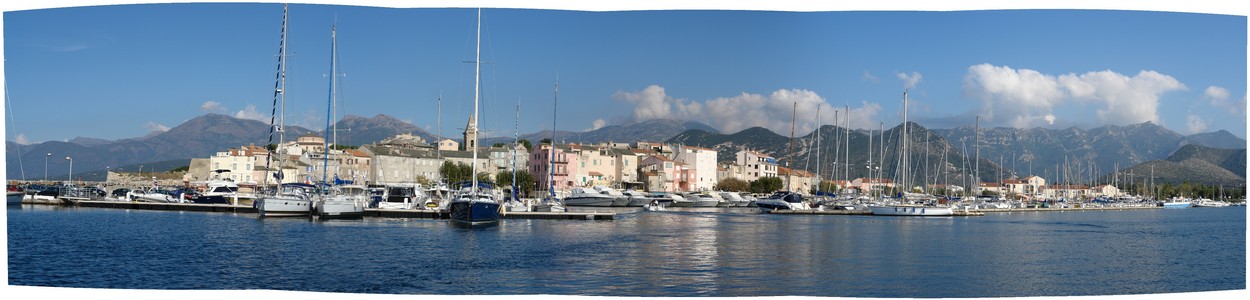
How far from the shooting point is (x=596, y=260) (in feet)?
47.5

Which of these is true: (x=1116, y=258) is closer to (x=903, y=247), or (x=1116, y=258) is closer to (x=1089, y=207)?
(x=903, y=247)

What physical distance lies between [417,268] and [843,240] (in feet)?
33.1

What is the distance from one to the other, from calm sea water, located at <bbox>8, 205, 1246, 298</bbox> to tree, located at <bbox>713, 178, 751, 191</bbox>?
42.6 metres

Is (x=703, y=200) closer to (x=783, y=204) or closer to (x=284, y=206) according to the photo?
(x=783, y=204)

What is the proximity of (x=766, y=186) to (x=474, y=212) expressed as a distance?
144 ft

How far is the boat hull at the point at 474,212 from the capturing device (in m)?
22.7

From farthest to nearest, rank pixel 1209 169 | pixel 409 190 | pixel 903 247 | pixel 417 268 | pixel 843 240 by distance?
pixel 1209 169 < pixel 409 190 < pixel 843 240 < pixel 903 247 < pixel 417 268

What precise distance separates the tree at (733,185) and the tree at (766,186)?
58 cm

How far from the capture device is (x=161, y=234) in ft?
62.6

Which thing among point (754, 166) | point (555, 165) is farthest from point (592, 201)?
point (754, 166)

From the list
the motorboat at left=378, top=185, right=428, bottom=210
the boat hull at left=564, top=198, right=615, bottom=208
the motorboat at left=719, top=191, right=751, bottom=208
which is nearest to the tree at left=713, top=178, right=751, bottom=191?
the motorboat at left=719, top=191, right=751, bottom=208

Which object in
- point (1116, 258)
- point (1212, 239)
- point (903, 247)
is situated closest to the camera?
point (1116, 258)

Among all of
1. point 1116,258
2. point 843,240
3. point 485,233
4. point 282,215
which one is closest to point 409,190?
point 282,215

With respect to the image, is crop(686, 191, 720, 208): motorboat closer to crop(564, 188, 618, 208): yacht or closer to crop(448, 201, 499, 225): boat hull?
crop(564, 188, 618, 208): yacht
